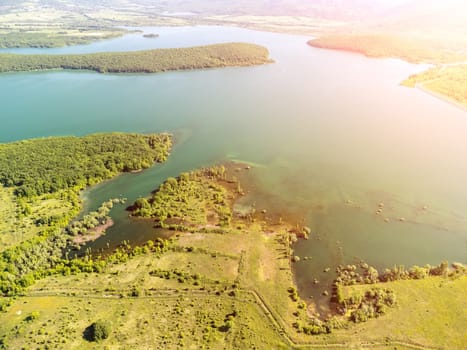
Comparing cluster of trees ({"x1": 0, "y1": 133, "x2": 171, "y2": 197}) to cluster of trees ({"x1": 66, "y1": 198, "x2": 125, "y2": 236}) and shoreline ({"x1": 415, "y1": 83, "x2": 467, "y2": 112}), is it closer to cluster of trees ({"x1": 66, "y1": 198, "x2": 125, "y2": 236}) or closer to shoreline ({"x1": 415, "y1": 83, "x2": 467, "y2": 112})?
cluster of trees ({"x1": 66, "y1": 198, "x2": 125, "y2": 236})

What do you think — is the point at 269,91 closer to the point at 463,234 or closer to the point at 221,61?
the point at 221,61

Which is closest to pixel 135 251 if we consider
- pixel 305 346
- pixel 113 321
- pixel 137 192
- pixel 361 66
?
pixel 113 321

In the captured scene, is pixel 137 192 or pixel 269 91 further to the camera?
pixel 269 91

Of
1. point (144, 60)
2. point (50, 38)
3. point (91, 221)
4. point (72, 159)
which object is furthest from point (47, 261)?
point (50, 38)

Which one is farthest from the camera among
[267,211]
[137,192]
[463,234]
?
[137,192]

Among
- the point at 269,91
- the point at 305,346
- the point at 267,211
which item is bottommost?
the point at 305,346

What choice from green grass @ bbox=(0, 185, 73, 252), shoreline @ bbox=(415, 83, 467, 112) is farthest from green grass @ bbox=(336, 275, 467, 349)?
shoreline @ bbox=(415, 83, 467, 112)

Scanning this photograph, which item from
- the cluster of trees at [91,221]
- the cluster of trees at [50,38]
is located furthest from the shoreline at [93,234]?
the cluster of trees at [50,38]
